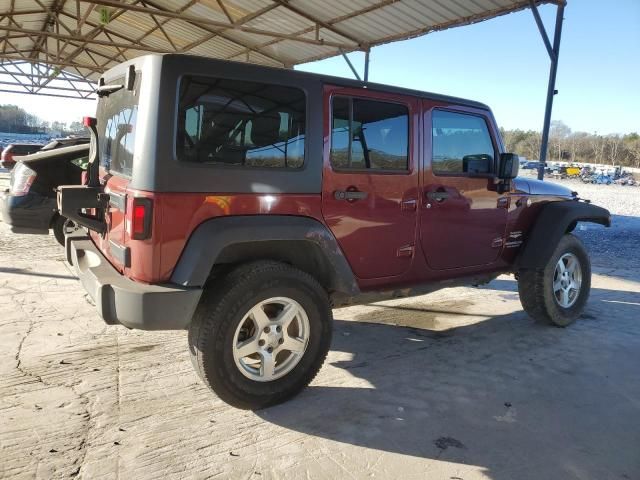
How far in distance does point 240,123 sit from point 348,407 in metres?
1.85

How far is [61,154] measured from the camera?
5.51 meters

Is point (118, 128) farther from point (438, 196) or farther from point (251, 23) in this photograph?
point (251, 23)

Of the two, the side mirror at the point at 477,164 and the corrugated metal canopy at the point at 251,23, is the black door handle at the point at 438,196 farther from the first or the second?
the corrugated metal canopy at the point at 251,23

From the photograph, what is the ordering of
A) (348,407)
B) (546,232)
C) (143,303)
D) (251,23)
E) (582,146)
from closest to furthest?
1. (143,303)
2. (348,407)
3. (546,232)
4. (251,23)
5. (582,146)

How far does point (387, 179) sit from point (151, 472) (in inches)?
89.3

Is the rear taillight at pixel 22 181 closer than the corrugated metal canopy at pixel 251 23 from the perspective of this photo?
Yes

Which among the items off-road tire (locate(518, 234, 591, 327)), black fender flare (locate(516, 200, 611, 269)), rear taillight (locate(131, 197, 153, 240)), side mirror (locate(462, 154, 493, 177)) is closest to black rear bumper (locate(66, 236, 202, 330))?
rear taillight (locate(131, 197, 153, 240))

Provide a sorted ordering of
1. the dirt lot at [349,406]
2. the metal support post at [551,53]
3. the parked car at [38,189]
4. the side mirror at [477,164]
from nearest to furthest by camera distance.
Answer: the dirt lot at [349,406] < the side mirror at [477,164] < the parked car at [38,189] < the metal support post at [551,53]

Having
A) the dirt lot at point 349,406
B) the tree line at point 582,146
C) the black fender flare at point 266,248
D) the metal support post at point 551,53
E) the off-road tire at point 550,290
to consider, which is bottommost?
the dirt lot at point 349,406

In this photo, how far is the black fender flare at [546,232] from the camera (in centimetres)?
431

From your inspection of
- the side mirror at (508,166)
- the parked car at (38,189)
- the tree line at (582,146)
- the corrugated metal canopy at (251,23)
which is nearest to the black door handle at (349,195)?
the side mirror at (508,166)

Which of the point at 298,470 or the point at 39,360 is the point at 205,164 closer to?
the point at 298,470

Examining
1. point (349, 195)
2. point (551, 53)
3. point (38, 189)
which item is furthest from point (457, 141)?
point (551, 53)

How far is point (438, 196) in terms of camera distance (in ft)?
11.9
